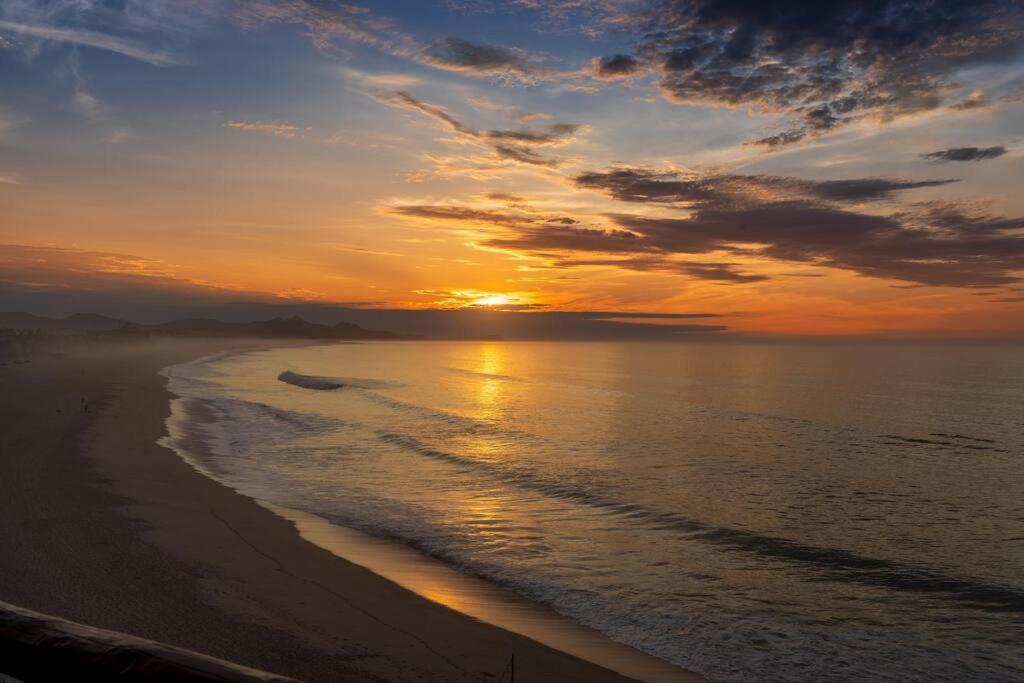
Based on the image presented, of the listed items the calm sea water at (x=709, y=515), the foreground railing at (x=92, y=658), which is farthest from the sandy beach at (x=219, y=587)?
the foreground railing at (x=92, y=658)

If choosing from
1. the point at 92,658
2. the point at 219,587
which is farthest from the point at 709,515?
the point at 92,658

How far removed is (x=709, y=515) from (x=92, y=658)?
44.7 feet

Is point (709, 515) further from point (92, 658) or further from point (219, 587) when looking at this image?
point (92, 658)

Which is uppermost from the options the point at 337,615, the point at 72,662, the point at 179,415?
the point at 72,662

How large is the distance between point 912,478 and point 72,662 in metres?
23.0

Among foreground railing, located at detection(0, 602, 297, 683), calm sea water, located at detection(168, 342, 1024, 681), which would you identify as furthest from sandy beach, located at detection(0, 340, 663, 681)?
foreground railing, located at detection(0, 602, 297, 683)

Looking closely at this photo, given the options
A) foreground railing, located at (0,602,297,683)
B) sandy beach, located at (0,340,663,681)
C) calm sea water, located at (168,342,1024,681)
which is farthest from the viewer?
calm sea water, located at (168,342,1024,681)

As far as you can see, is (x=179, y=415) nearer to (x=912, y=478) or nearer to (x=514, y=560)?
(x=514, y=560)

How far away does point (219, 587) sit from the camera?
27.7ft

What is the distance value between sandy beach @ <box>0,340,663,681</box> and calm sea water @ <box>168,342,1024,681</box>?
1785mm

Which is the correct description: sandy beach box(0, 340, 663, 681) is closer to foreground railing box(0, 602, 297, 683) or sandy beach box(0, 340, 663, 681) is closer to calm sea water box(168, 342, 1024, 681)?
calm sea water box(168, 342, 1024, 681)

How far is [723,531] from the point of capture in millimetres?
13781

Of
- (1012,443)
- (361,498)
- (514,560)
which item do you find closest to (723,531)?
(514,560)

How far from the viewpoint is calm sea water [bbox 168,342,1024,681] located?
859 cm
